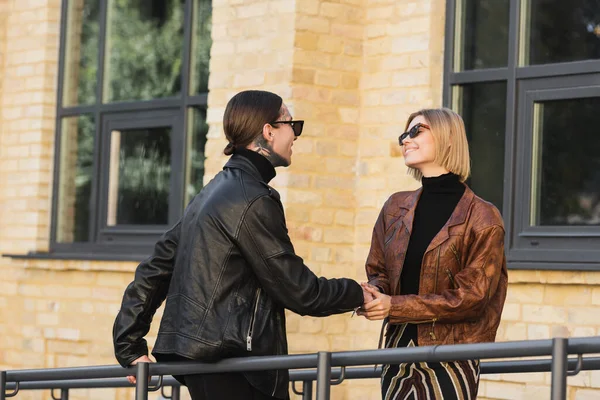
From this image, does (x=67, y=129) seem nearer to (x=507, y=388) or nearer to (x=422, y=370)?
(x=507, y=388)

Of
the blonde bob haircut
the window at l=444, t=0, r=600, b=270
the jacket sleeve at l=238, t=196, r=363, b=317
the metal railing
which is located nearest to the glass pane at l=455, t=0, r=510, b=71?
the window at l=444, t=0, r=600, b=270

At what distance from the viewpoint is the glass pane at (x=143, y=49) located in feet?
32.1

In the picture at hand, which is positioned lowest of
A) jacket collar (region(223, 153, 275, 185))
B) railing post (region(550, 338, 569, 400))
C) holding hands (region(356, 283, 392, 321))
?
railing post (region(550, 338, 569, 400))

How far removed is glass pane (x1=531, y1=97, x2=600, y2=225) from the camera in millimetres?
7348

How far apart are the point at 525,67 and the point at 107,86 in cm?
396

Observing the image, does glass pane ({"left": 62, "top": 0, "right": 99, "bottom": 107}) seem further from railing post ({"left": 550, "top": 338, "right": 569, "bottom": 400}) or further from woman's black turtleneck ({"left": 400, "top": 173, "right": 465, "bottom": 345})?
railing post ({"left": 550, "top": 338, "right": 569, "bottom": 400})

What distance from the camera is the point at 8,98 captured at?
1080 cm

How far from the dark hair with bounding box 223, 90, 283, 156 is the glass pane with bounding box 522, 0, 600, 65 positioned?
11.0 feet

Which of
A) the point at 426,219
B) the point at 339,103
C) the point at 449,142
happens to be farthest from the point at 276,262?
the point at 339,103

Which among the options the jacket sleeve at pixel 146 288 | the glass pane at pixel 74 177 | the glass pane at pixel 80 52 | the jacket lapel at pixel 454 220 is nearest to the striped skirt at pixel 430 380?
the jacket lapel at pixel 454 220

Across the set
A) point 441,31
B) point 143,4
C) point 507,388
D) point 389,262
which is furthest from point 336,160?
point 389,262

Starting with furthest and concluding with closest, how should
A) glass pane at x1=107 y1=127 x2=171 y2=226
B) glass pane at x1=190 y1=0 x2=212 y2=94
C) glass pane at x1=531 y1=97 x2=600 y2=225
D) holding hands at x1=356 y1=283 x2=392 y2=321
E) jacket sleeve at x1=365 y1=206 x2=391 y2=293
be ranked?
glass pane at x1=107 y1=127 x2=171 y2=226
glass pane at x1=190 y1=0 x2=212 y2=94
glass pane at x1=531 y1=97 x2=600 y2=225
jacket sleeve at x1=365 y1=206 x2=391 y2=293
holding hands at x1=356 y1=283 x2=392 y2=321

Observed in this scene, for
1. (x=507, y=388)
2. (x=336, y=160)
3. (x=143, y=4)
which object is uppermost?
(x=143, y=4)

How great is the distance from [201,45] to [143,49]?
30.6 inches
